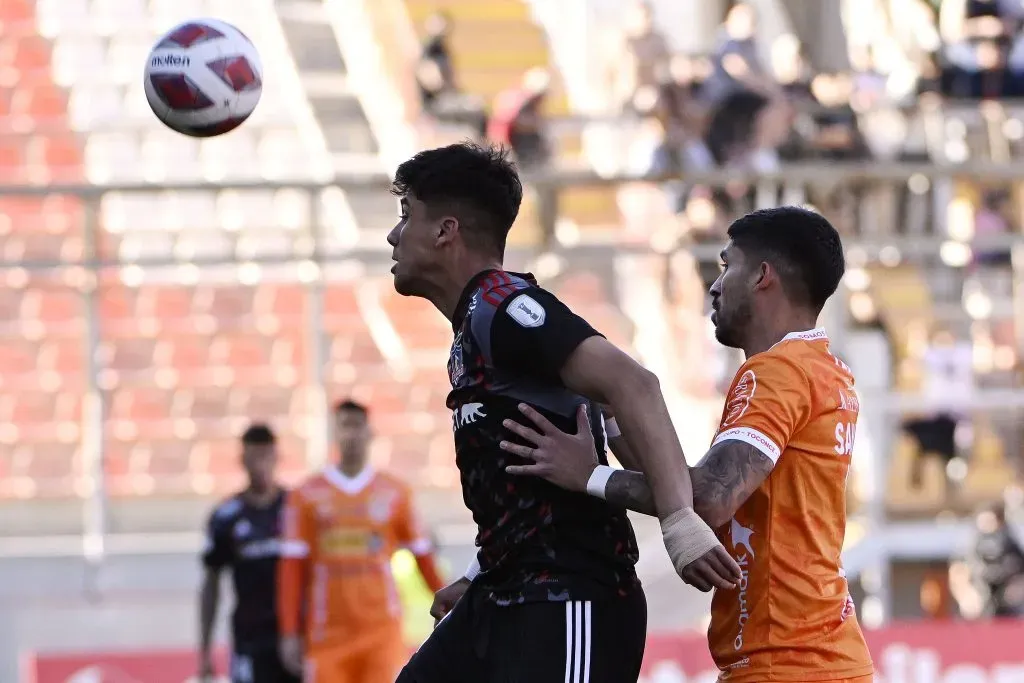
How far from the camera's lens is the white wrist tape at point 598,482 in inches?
162

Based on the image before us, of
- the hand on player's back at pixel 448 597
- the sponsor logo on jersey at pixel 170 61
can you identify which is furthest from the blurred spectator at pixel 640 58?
the hand on player's back at pixel 448 597

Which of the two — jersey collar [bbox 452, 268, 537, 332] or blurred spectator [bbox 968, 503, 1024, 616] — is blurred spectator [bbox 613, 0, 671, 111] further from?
jersey collar [bbox 452, 268, 537, 332]

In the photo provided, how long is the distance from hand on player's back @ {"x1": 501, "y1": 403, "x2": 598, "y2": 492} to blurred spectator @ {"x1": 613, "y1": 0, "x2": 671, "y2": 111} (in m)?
10.7

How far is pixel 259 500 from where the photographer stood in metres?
9.96

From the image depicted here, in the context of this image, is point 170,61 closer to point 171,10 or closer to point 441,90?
point 441,90

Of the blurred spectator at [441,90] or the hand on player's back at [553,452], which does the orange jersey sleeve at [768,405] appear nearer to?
the hand on player's back at [553,452]

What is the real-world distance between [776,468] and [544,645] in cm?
72

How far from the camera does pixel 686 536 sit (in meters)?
3.92

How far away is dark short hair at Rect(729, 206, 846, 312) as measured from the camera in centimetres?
441

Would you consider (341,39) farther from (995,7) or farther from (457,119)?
(995,7)

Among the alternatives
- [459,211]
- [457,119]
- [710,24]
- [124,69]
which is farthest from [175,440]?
[459,211]

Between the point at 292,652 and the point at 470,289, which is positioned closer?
the point at 470,289

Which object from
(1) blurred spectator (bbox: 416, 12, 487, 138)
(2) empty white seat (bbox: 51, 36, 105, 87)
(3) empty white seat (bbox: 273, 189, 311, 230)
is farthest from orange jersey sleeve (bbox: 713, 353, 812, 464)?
(2) empty white seat (bbox: 51, 36, 105, 87)

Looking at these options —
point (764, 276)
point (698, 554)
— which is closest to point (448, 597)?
point (698, 554)
